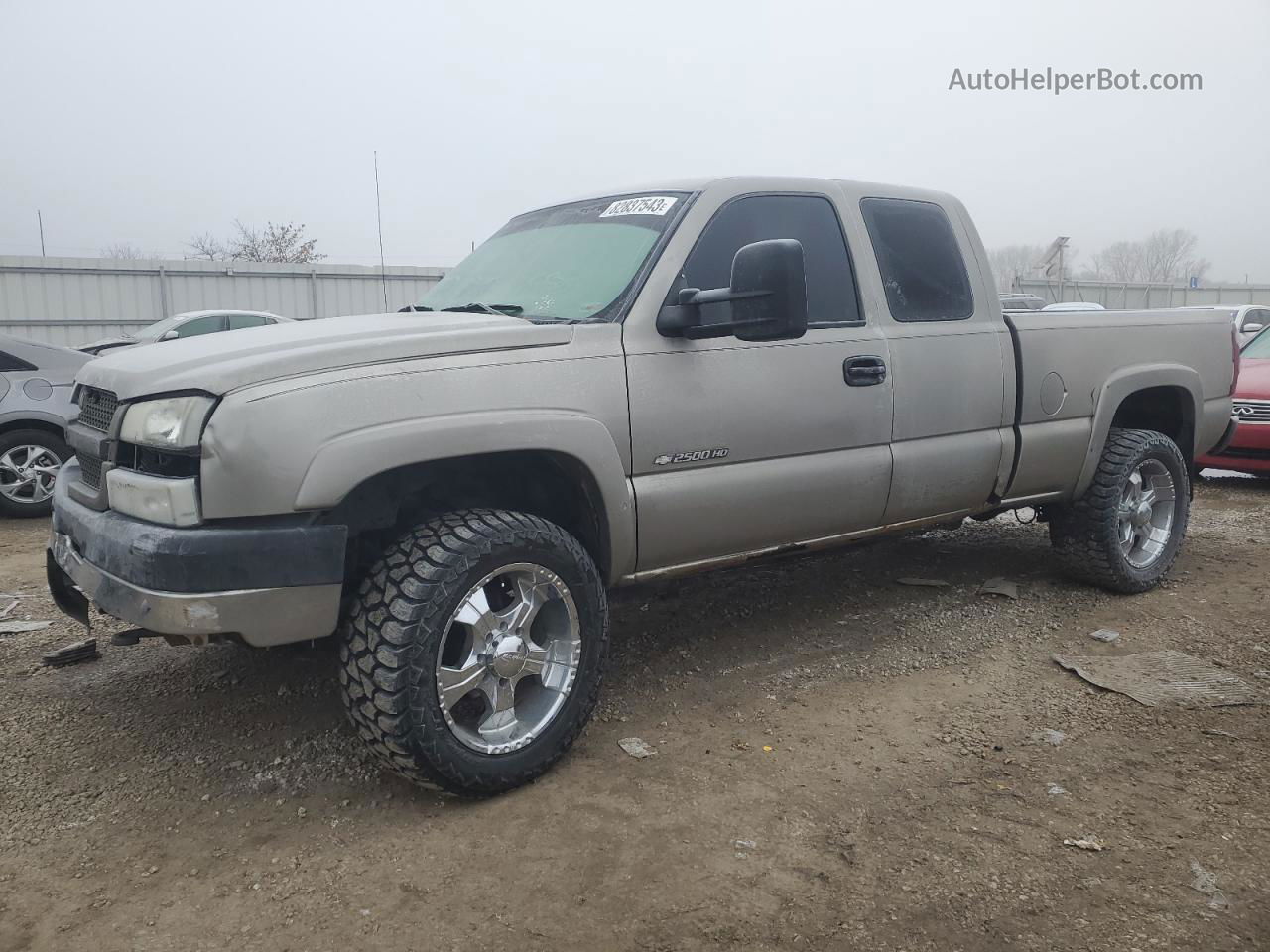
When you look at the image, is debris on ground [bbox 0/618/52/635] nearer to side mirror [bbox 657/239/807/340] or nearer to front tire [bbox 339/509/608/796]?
front tire [bbox 339/509/608/796]

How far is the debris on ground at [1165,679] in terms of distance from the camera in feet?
12.3

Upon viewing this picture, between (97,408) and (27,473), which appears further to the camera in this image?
(27,473)

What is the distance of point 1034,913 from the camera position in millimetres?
2426

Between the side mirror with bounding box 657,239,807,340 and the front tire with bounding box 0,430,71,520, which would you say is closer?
the side mirror with bounding box 657,239,807,340

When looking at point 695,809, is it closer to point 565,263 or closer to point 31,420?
point 565,263

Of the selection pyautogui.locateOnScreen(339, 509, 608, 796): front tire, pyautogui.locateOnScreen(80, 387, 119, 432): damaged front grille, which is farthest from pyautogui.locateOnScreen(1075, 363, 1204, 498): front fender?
pyautogui.locateOnScreen(80, 387, 119, 432): damaged front grille

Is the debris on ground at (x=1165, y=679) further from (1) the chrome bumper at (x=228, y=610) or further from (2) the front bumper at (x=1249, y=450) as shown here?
(2) the front bumper at (x=1249, y=450)

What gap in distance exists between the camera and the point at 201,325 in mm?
12570

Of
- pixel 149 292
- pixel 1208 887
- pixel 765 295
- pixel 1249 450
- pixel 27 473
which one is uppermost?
pixel 149 292

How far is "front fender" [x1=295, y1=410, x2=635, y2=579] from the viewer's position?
2.66m

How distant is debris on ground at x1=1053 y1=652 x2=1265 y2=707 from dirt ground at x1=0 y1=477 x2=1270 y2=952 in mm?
98

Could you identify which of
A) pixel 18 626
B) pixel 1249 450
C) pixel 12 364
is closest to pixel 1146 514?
pixel 1249 450

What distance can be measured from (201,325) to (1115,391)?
11.1m

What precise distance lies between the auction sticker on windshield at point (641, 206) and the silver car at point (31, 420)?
507 cm
